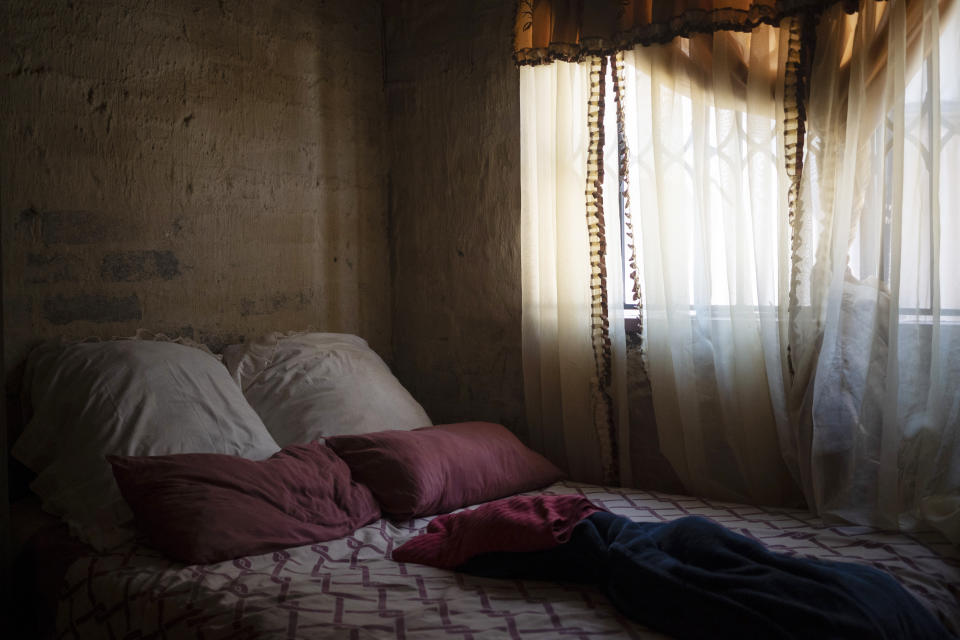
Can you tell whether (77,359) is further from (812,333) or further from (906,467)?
(906,467)

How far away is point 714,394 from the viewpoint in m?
2.48

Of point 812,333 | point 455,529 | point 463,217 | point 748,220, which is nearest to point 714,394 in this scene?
point 812,333

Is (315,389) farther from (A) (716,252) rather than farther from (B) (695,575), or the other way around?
(B) (695,575)

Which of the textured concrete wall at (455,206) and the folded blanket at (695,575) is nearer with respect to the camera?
the folded blanket at (695,575)

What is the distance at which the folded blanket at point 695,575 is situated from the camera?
4.58ft

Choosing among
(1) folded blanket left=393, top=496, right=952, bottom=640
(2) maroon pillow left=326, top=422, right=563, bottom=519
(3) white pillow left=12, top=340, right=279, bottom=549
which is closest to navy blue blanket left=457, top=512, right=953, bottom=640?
(1) folded blanket left=393, top=496, right=952, bottom=640

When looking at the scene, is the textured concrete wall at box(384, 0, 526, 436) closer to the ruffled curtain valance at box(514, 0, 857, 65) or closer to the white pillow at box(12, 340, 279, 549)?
the ruffled curtain valance at box(514, 0, 857, 65)

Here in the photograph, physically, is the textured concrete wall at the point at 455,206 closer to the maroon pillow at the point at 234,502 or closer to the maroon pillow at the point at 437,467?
the maroon pillow at the point at 437,467

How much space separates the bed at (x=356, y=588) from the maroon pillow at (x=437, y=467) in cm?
4

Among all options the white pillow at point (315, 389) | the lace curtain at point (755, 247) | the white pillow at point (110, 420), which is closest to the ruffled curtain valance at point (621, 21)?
the lace curtain at point (755, 247)

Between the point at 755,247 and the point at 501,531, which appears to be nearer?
the point at 501,531

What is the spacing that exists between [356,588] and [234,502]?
425 millimetres

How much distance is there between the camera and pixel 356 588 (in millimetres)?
1718

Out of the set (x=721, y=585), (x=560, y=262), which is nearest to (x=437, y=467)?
(x=560, y=262)
